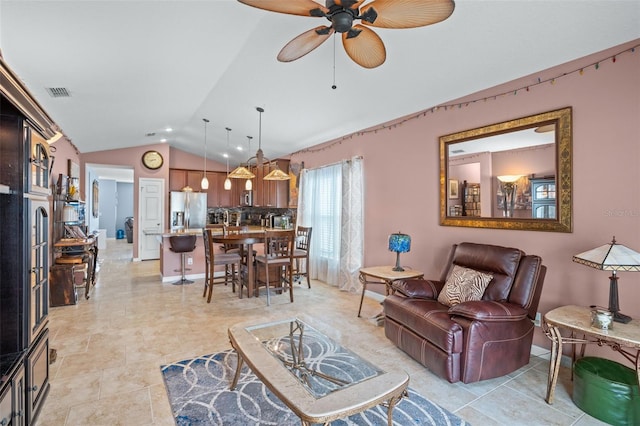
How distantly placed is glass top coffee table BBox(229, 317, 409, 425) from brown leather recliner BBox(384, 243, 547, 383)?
76cm

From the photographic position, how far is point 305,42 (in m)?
2.01

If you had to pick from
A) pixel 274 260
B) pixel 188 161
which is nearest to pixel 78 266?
pixel 274 260

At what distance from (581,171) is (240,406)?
3.19 meters

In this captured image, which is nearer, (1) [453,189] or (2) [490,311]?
(2) [490,311]

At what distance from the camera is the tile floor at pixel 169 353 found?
2.06m

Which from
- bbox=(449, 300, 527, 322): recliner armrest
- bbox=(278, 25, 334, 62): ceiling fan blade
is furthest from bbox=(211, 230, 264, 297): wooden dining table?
bbox=(449, 300, 527, 322): recliner armrest

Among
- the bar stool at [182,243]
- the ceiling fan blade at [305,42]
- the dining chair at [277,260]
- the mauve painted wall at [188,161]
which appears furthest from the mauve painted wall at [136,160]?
the ceiling fan blade at [305,42]

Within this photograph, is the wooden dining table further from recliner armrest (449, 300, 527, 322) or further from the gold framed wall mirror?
recliner armrest (449, 300, 527, 322)

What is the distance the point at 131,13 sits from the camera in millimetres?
2305

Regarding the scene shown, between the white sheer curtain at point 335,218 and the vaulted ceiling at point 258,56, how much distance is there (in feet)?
2.84

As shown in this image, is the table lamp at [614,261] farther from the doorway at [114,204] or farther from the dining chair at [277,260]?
the doorway at [114,204]

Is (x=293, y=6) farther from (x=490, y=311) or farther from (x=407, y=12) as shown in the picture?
(x=490, y=311)

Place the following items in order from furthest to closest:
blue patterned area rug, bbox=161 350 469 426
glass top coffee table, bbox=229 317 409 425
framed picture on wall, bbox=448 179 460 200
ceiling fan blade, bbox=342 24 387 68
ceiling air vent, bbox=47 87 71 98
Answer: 1. framed picture on wall, bbox=448 179 460 200
2. ceiling air vent, bbox=47 87 71 98
3. blue patterned area rug, bbox=161 350 469 426
4. ceiling fan blade, bbox=342 24 387 68
5. glass top coffee table, bbox=229 317 409 425

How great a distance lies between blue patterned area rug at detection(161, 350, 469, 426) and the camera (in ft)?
6.47
